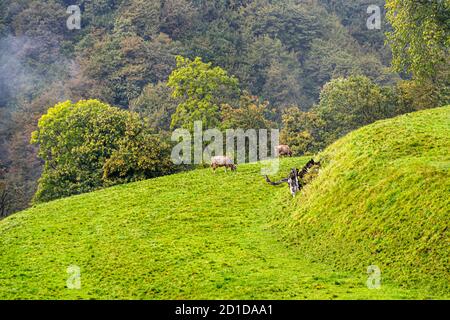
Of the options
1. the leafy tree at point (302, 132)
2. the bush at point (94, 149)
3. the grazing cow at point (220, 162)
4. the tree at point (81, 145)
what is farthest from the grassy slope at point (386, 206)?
the leafy tree at point (302, 132)

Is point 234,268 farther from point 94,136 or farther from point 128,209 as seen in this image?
point 94,136

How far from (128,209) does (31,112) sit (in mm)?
48067

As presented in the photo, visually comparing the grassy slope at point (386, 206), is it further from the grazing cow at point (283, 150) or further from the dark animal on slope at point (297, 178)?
the grazing cow at point (283, 150)

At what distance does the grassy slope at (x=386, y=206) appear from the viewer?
1859 centimetres

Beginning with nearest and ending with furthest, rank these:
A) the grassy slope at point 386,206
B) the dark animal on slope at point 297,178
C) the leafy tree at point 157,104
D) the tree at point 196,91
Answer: the grassy slope at point 386,206 < the dark animal on slope at point 297,178 < the tree at point 196,91 < the leafy tree at point 157,104

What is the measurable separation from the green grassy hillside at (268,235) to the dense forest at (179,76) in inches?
372

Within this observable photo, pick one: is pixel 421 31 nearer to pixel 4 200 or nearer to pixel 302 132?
pixel 302 132

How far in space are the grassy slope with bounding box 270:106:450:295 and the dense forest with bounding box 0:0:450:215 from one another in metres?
13.2

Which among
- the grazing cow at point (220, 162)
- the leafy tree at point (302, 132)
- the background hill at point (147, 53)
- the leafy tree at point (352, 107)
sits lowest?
the grazing cow at point (220, 162)

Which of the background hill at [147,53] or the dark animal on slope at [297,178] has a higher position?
the background hill at [147,53]

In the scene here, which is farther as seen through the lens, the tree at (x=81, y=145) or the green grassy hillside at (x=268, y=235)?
the tree at (x=81, y=145)

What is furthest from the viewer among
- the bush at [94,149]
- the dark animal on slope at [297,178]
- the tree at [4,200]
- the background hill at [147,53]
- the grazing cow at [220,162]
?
the background hill at [147,53]

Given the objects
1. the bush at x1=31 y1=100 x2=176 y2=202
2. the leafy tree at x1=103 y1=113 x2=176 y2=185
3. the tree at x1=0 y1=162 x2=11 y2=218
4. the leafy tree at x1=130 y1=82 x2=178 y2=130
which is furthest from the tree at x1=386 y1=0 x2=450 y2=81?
the tree at x1=0 y1=162 x2=11 y2=218

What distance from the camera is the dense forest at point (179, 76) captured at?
40656 mm
